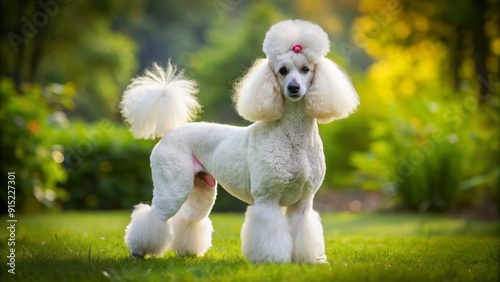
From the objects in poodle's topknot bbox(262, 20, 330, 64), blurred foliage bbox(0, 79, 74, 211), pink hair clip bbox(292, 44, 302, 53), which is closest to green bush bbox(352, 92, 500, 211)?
blurred foliage bbox(0, 79, 74, 211)

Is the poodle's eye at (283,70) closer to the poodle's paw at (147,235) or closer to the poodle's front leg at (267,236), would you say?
the poodle's front leg at (267,236)

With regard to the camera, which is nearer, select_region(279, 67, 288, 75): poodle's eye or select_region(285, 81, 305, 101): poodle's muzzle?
select_region(285, 81, 305, 101): poodle's muzzle

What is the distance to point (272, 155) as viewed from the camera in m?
4.66

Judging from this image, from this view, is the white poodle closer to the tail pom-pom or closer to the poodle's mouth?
the poodle's mouth

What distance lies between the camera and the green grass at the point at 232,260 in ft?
13.6

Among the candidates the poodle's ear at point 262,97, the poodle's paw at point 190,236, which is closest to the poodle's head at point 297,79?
the poodle's ear at point 262,97

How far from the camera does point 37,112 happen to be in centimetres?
1040

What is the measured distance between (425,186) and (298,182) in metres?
7.06

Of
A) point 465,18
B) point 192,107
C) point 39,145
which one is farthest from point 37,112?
point 465,18

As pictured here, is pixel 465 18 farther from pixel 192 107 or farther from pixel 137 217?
pixel 137 217

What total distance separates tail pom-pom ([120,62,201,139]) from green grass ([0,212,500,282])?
1.10 metres

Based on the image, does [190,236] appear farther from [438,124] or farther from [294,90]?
[438,124]

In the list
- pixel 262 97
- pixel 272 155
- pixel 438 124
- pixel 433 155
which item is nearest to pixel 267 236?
pixel 272 155

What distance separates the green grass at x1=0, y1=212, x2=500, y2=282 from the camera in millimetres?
4133
